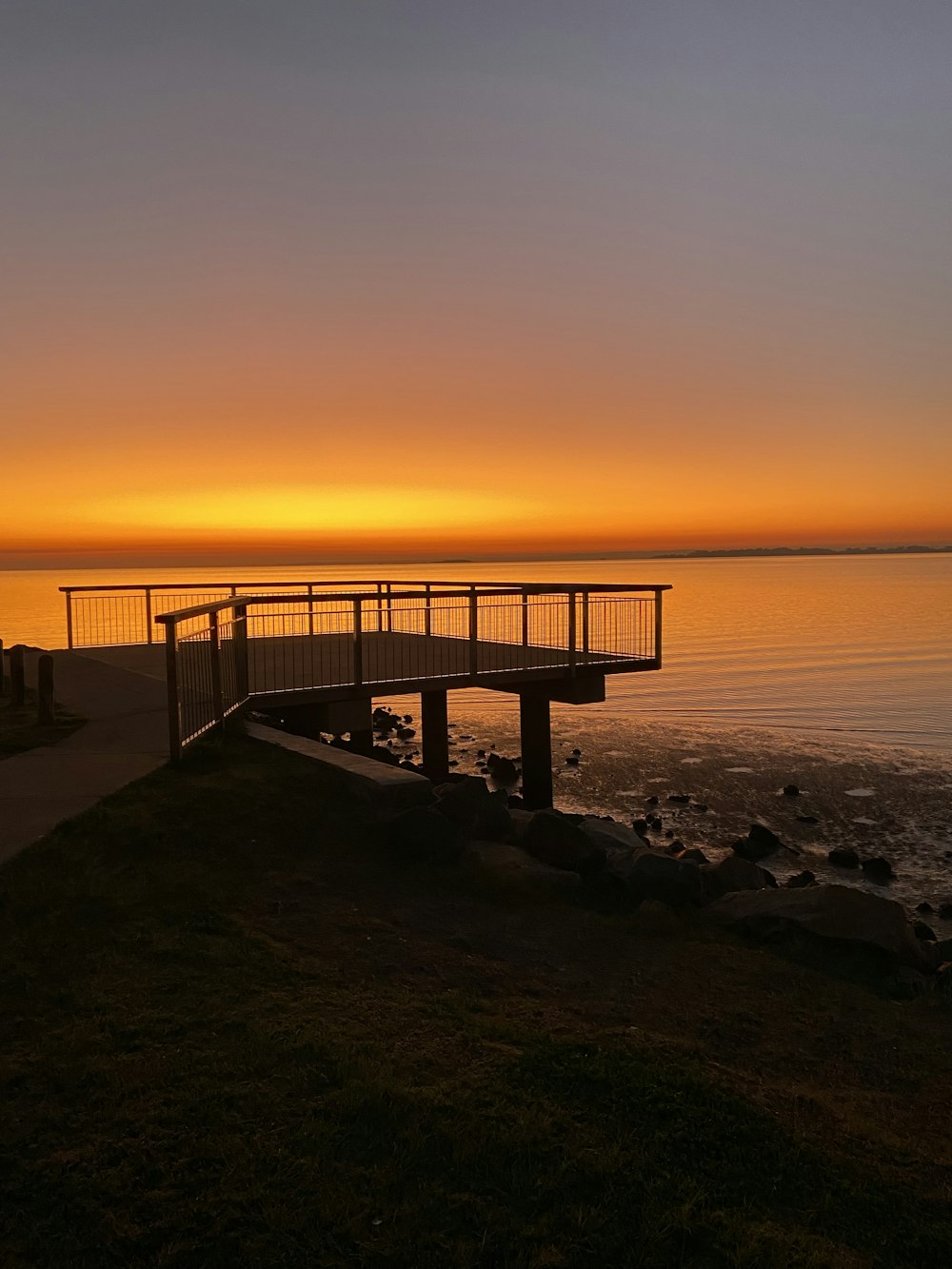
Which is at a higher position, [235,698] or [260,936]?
[235,698]

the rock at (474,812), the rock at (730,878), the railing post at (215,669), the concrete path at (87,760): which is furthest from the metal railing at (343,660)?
the rock at (730,878)

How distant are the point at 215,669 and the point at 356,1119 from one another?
7.24 m

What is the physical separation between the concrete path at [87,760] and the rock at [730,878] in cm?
649

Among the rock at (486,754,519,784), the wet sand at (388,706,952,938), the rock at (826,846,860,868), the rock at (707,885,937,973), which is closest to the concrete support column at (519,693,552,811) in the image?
the wet sand at (388,706,952,938)

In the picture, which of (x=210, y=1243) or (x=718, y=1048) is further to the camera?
(x=718, y=1048)

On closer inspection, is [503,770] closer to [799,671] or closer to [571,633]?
[571,633]

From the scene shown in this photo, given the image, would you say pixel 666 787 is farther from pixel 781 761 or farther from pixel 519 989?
pixel 519 989

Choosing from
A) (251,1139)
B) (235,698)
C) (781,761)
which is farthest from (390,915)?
(781,761)

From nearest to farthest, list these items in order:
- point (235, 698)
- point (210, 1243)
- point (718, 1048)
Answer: point (210, 1243) < point (718, 1048) < point (235, 698)

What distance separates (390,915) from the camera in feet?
24.3

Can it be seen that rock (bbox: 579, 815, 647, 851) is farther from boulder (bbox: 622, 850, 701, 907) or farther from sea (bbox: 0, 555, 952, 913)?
sea (bbox: 0, 555, 952, 913)

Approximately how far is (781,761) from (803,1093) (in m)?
19.5

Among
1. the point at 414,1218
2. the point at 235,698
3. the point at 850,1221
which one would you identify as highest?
the point at 235,698

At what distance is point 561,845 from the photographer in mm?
9773
